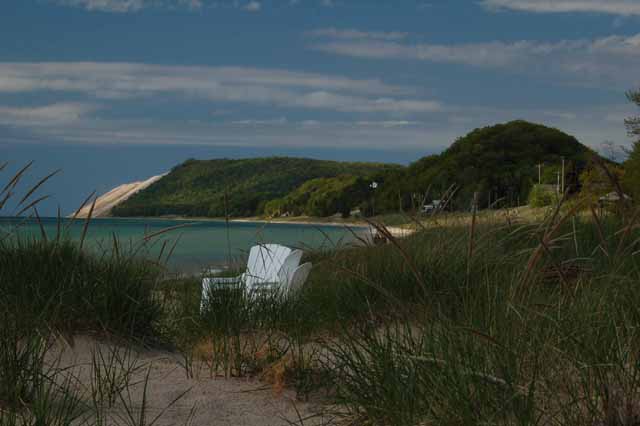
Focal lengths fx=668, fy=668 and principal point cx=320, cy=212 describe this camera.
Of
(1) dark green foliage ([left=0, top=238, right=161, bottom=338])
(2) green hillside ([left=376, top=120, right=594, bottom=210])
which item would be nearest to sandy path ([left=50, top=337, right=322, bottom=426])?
(1) dark green foliage ([left=0, top=238, right=161, bottom=338])

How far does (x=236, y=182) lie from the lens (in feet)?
276

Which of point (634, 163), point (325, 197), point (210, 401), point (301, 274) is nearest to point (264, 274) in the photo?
point (301, 274)

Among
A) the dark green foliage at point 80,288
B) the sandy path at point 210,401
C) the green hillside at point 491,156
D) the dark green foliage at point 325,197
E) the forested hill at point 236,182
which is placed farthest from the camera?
the forested hill at point 236,182

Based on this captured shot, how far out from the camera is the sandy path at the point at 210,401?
2861 millimetres

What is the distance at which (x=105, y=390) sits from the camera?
296 centimetres

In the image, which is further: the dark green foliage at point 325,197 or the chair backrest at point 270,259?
the dark green foliage at point 325,197

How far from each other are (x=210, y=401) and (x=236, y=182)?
81.9 meters

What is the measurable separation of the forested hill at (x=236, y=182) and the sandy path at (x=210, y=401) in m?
65.1

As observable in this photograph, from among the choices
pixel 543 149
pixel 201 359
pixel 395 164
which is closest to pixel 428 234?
pixel 201 359

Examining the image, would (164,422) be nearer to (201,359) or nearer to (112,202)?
(201,359)

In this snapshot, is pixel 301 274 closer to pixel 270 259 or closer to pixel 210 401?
pixel 270 259

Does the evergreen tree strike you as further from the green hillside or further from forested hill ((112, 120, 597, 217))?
the green hillside

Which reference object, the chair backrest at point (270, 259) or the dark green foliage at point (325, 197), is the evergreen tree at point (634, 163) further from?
the dark green foliage at point (325, 197)

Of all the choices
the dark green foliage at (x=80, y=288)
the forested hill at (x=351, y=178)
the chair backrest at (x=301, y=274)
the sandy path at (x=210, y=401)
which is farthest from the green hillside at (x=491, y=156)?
the sandy path at (x=210, y=401)
